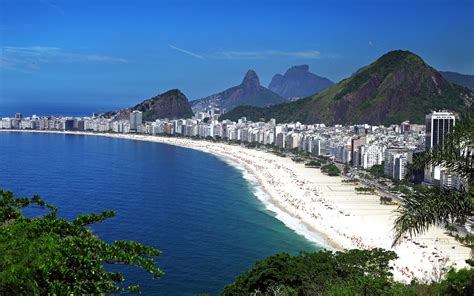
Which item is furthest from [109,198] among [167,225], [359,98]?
[359,98]

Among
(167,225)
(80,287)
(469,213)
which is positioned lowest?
(167,225)

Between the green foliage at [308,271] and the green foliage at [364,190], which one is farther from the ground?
the green foliage at [308,271]

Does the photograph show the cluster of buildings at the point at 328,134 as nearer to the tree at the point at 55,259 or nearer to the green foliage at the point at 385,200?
the green foliage at the point at 385,200

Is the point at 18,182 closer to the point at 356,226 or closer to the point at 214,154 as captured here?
the point at 356,226

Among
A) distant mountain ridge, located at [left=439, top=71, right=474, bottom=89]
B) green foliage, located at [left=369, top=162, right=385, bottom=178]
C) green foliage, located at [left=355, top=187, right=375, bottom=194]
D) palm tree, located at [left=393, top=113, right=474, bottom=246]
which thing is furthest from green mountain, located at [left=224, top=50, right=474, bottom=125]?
distant mountain ridge, located at [left=439, top=71, right=474, bottom=89]

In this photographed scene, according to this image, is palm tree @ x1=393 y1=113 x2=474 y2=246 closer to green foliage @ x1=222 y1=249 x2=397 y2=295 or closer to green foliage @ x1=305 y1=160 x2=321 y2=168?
green foliage @ x1=222 y1=249 x2=397 y2=295

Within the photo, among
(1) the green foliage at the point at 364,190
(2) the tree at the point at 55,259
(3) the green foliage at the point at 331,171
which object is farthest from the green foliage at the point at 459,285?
(3) the green foliage at the point at 331,171

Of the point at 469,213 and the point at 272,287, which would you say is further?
the point at 272,287
